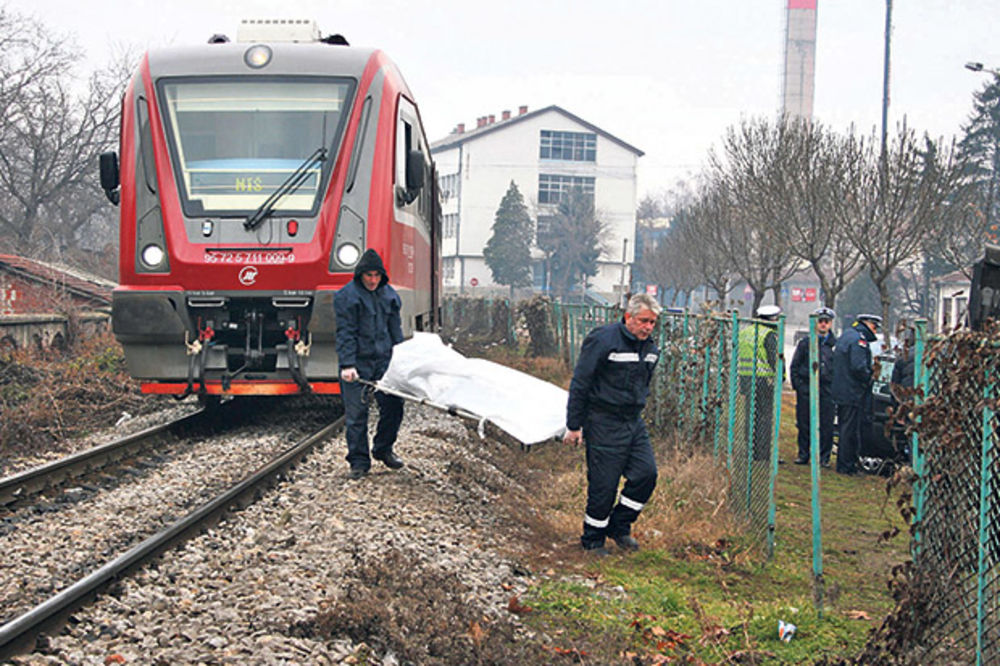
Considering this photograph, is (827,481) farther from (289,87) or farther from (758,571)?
(289,87)

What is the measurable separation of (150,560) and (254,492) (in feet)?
6.14

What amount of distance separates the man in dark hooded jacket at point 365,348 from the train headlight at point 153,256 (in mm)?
2648

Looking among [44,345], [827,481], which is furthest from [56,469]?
[44,345]

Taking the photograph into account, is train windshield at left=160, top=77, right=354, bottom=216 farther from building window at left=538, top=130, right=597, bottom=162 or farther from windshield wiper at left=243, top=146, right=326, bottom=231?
building window at left=538, top=130, right=597, bottom=162

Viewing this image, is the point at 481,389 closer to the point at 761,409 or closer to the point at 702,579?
the point at 702,579

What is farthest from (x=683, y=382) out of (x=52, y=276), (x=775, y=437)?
(x=52, y=276)

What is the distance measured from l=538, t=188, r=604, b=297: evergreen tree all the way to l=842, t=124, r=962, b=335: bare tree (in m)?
56.6

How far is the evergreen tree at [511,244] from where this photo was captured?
3167 inches

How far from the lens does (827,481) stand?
37.6 feet

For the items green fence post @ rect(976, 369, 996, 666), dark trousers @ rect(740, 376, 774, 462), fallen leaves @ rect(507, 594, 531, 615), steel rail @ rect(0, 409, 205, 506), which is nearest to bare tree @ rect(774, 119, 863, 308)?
dark trousers @ rect(740, 376, 774, 462)

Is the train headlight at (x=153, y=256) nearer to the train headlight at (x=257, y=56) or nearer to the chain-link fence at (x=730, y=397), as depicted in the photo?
the train headlight at (x=257, y=56)

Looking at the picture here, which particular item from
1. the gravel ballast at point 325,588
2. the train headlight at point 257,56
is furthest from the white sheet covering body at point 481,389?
the train headlight at point 257,56

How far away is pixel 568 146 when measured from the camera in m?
87.6

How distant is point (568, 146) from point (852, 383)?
77.5m
